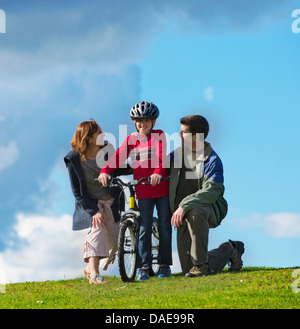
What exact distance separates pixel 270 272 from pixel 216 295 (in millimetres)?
2821

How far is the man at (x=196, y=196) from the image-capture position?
10.4m

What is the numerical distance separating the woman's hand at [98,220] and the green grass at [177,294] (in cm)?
115

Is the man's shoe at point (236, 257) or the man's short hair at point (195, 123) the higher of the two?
the man's short hair at point (195, 123)

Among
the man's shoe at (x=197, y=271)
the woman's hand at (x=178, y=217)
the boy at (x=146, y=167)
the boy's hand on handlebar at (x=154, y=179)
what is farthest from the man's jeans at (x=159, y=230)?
the boy's hand on handlebar at (x=154, y=179)

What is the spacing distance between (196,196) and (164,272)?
173 cm

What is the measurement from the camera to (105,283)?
34.9 ft

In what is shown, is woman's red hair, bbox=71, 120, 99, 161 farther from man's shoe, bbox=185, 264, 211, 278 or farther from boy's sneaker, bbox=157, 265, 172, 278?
man's shoe, bbox=185, 264, 211, 278

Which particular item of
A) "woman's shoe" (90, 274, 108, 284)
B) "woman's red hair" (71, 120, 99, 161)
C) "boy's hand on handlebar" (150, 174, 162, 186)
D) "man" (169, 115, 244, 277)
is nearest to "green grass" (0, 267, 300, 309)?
"woman's shoe" (90, 274, 108, 284)

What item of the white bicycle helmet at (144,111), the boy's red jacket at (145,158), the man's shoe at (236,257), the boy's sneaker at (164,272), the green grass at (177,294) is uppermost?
the white bicycle helmet at (144,111)

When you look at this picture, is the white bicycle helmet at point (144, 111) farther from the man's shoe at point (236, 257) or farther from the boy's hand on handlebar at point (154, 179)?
the man's shoe at point (236, 257)

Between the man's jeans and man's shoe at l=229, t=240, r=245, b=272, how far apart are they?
149 cm

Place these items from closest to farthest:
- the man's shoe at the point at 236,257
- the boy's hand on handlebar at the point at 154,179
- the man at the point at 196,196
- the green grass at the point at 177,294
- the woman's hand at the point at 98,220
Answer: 1. the green grass at the point at 177,294
2. the boy's hand on handlebar at the point at 154,179
3. the man at the point at 196,196
4. the woman's hand at the point at 98,220
5. the man's shoe at the point at 236,257
